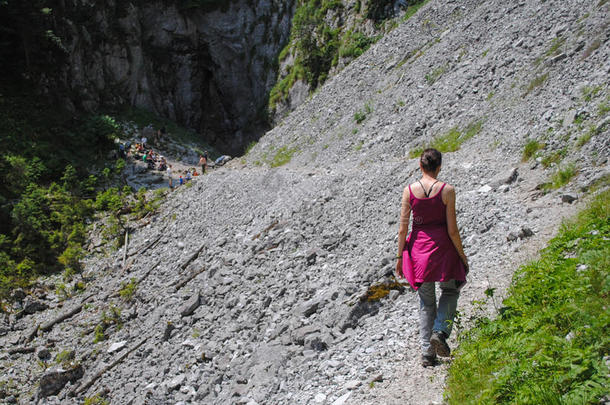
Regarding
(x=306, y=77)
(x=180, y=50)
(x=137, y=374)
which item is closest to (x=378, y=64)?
(x=306, y=77)

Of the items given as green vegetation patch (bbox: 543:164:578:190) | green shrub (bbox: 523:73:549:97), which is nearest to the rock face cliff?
green shrub (bbox: 523:73:549:97)

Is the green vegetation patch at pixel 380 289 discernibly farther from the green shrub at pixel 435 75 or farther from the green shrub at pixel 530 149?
the green shrub at pixel 435 75

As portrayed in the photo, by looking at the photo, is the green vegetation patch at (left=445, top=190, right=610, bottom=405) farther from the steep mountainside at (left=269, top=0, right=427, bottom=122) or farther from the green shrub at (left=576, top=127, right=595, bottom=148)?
the steep mountainside at (left=269, top=0, right=427, bottom=122)

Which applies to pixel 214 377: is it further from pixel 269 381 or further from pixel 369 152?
pixel 369 152

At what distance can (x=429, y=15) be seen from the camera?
2288 cm

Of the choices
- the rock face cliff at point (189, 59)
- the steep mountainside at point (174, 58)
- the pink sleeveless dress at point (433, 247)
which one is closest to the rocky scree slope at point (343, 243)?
the pink sleeveless dress at point (433, 247)

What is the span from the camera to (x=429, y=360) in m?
4.76

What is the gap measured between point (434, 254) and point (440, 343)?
93 centimetres

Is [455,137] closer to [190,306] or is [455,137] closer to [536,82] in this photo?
[536,82]

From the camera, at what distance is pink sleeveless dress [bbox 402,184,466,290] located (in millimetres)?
4617

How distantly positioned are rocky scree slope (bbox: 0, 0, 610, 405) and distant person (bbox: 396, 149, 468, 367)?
1.52ft

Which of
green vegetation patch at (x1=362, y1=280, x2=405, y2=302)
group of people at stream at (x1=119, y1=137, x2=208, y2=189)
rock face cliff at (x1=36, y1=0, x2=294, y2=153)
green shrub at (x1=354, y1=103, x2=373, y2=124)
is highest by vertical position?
rock face cliff at (x1=36, y1=0, x2=294, y2=153)

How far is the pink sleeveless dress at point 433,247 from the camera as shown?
4617 mm

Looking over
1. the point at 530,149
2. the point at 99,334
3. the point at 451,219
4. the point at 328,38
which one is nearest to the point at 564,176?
the point at 530,149
